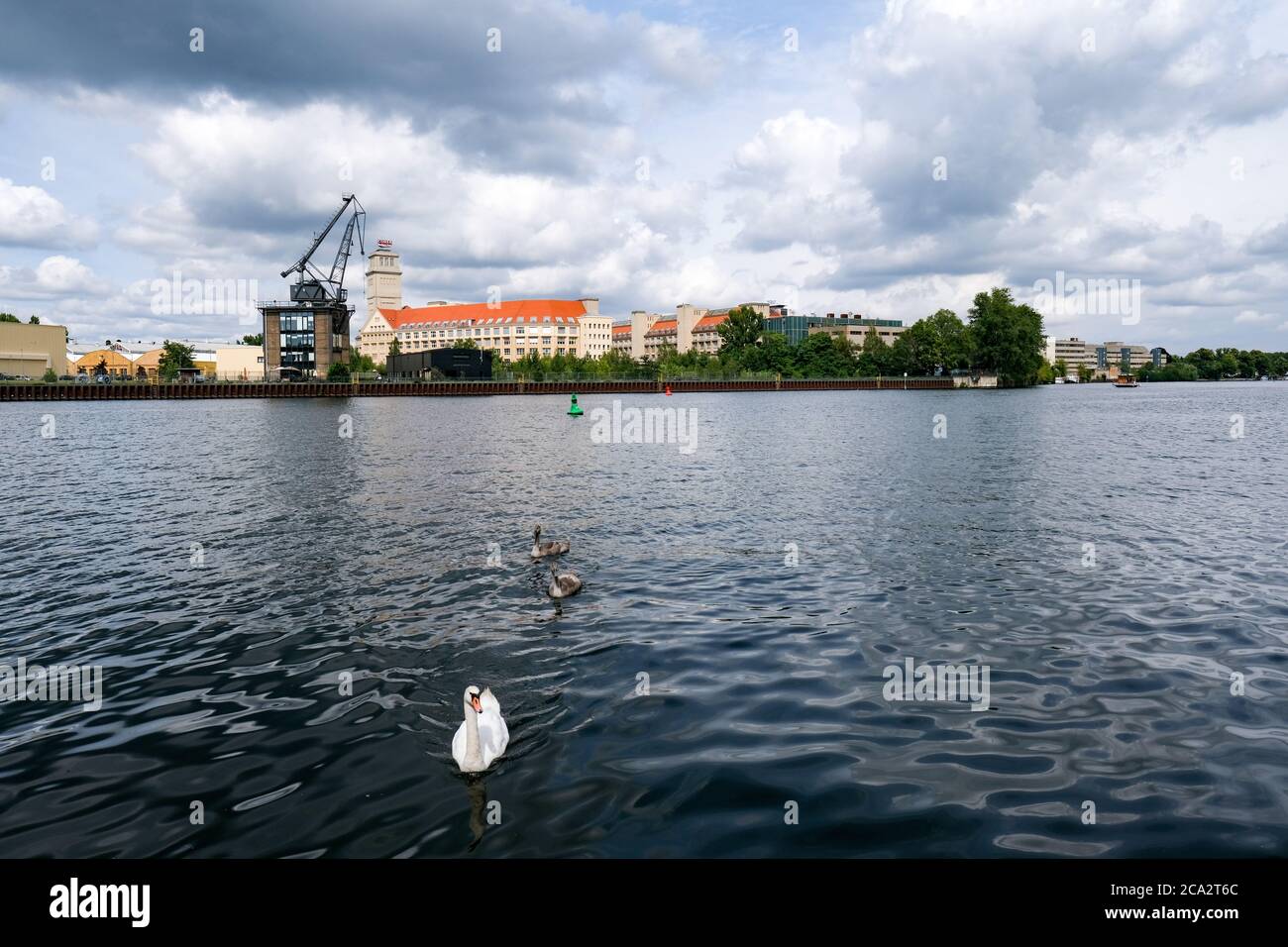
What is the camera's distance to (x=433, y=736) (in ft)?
33.0

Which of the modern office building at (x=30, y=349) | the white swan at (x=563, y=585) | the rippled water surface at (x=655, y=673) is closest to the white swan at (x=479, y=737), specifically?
the rippled water surface at (x=655, y=673)

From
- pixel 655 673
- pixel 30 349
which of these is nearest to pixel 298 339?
pixel 30 349

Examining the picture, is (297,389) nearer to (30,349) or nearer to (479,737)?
(30,349)

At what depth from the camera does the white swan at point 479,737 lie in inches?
354

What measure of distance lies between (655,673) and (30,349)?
199 meters

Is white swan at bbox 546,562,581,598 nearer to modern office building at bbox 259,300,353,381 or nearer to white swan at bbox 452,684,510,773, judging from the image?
white swan at bbox 452,684,510,773

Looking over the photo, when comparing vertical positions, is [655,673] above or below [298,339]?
below

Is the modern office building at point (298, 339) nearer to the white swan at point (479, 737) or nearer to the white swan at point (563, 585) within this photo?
the white swan at point (563, 585)

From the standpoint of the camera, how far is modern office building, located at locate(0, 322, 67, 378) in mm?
158500

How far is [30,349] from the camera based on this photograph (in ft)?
534

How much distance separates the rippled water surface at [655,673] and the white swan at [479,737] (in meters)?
0.22

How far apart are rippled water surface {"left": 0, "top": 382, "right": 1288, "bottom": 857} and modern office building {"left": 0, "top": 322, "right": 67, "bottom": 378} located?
169 meters

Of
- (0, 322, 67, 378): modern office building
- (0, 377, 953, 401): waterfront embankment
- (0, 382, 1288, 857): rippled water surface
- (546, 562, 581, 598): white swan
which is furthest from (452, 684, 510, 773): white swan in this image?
(0, 322, 67, 378): modern office building
